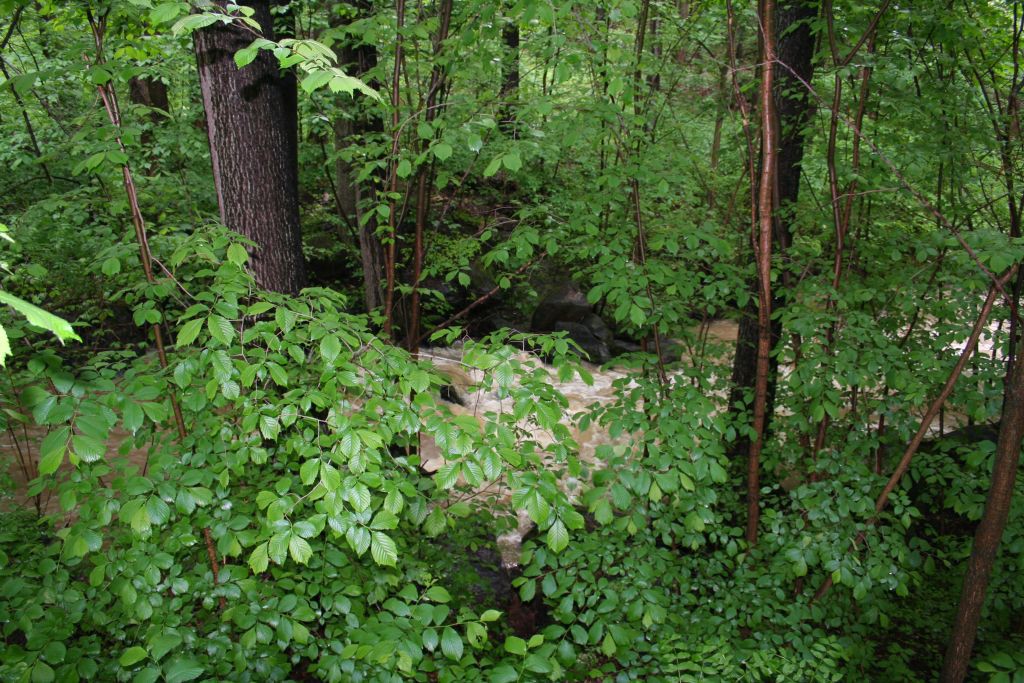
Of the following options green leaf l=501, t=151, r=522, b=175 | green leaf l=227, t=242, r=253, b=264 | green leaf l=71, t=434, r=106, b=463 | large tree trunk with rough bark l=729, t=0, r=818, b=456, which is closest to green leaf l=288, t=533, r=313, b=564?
green leaf l=71, t=434, r=106, b=463

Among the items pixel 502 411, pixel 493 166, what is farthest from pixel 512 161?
pixel 502 411

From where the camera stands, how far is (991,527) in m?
2.35

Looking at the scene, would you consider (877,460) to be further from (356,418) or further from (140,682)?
(140,682)

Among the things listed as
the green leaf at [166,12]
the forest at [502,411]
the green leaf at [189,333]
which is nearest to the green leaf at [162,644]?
the forest at [502,411]

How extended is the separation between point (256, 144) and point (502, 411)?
2.06 metres

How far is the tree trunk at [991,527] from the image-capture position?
2223 mm

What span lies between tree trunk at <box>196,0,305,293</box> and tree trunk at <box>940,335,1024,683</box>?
11.6 ft

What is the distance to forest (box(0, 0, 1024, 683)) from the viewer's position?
201 cm

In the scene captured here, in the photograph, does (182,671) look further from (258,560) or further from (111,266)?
(111,266)

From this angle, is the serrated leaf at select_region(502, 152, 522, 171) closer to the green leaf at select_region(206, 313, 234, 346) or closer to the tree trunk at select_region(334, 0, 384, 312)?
the green leaf at select_region(206, 313, 234, 346)

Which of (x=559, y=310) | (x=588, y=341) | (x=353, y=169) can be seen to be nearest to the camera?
(x=353, y=169)

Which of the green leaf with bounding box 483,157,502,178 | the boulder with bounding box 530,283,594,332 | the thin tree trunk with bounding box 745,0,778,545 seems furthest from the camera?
the boulder with bounding box 530,283,594,332

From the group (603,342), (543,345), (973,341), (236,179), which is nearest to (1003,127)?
(973,341)

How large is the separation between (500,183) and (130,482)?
30.1 ft
